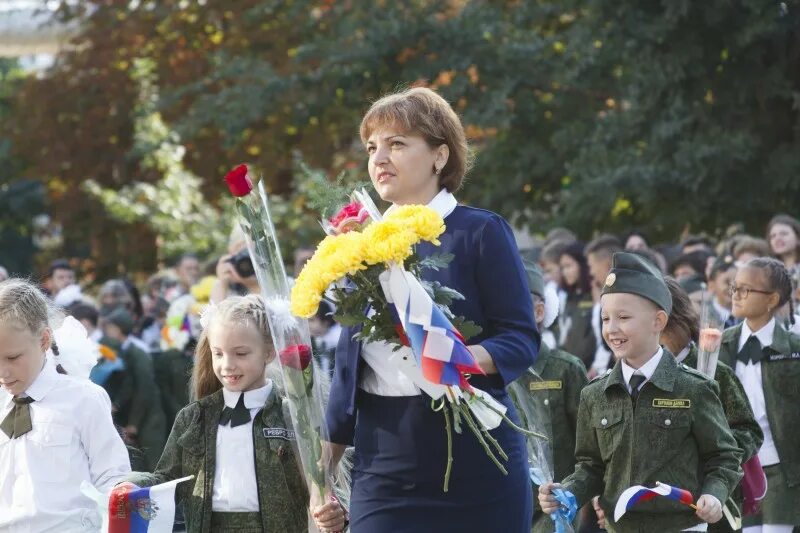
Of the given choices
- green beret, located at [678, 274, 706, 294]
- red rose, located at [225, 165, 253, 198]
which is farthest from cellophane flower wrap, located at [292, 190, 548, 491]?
green beret, located at [678, 274, 706, 294]

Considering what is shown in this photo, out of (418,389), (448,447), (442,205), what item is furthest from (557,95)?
(448,447)

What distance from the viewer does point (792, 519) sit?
27.6 ft

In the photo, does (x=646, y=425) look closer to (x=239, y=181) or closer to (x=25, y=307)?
(x=239, y=181)

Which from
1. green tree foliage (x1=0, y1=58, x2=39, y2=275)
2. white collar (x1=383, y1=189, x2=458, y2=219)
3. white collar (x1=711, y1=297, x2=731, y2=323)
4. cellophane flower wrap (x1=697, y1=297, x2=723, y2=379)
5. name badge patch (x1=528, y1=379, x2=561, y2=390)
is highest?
green tree foliage (x1=0, y1=58, x2=39, y2=275)

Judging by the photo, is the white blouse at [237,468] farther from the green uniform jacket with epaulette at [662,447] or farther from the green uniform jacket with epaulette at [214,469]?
the green uniform jacket with epaulette at [662,447]

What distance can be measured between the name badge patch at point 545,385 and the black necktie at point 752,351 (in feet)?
5.26

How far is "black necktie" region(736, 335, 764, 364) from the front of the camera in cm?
847

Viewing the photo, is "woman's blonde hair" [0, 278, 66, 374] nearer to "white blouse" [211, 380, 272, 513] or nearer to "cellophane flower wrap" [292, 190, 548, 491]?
"white blouse" [211, 380, 272, 513]

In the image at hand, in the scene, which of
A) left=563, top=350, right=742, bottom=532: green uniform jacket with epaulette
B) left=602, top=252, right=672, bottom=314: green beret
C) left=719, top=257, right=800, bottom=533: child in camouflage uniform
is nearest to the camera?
left=563, top=350, right=742, bottom=532: green uniform jacket with epaulette

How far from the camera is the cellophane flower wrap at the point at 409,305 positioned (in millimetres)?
4340

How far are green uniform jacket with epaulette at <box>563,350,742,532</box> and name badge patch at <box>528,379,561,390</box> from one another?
1.14 meters

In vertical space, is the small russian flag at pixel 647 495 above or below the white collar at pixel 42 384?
below

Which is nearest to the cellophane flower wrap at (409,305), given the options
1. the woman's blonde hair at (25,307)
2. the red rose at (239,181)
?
the red rose at (239,181)

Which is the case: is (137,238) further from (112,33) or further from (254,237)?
(254,237)
